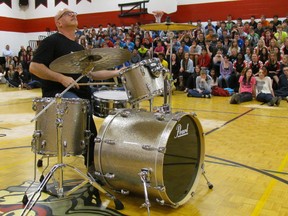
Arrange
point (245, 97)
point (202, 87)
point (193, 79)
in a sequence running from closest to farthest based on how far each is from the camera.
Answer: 1. point (245, 97)
2. point (202, 87)
3. point (193, 79)

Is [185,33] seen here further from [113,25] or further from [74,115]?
[74,115]

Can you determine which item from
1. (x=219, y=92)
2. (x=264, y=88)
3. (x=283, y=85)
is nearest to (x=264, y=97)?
(x=264, y=88)

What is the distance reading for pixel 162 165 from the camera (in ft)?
10.0

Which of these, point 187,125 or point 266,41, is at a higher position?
point 266,41

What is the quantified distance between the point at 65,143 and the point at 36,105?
1.53 ft

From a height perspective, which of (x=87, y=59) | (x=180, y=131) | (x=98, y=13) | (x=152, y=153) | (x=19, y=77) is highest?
(x=98, y=13)

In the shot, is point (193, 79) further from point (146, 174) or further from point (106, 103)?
point (146, 174)

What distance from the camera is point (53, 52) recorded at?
12.3ft

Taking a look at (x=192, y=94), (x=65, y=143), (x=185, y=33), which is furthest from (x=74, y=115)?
(x=185, y=33)

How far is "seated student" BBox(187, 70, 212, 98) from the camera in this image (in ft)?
39.9

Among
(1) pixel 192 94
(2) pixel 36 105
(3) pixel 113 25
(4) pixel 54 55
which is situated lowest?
(1) pixel 192 94

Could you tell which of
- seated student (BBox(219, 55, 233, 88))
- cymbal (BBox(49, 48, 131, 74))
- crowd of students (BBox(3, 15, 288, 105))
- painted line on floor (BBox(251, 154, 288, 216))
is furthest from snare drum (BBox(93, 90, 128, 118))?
seated student (BBox(219, 55, 233, 88))

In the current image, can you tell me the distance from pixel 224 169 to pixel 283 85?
8.01 metres

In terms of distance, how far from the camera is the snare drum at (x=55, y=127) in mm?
3340
